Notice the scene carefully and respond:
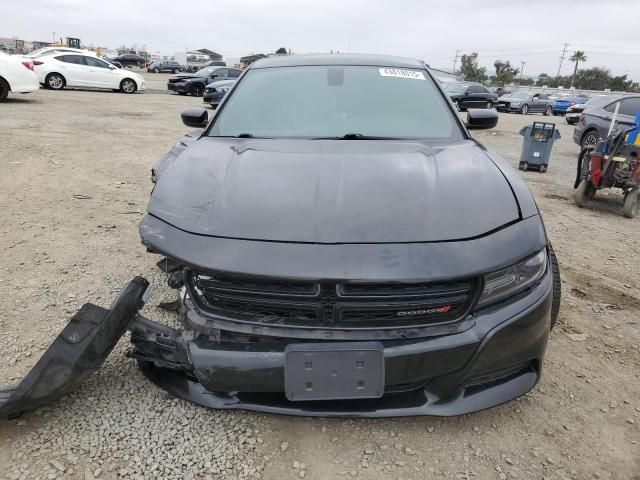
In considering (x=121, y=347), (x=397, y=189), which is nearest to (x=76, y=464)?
(x=121, y=347)

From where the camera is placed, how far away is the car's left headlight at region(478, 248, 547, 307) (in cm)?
167

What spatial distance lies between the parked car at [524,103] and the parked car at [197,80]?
1430cm

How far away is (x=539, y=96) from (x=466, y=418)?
27.6 meters

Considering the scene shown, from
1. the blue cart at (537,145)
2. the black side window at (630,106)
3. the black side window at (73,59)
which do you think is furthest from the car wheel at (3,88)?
the black side window at (630,106)

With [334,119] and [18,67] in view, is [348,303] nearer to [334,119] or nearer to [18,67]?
[334,119]

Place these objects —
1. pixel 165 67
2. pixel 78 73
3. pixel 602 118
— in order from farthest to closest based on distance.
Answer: pixel 165 67 < pixel 78 73 < pixel 602 118

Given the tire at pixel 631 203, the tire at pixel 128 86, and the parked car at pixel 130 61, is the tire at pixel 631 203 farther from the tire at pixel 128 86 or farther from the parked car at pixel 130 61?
the parked car at pixel 130 61

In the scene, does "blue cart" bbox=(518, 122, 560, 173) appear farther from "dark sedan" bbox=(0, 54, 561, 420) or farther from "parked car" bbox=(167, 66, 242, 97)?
"parked car" bbox=(167, 66, 242, 97)

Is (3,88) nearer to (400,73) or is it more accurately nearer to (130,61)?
(400,73)

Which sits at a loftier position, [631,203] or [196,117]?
[196,117]

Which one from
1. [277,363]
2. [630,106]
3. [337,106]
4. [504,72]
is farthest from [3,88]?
[504,72]

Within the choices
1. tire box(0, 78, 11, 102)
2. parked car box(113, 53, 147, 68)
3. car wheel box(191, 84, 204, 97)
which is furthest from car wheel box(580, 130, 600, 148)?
parked car box(113, 53, 147, 68)

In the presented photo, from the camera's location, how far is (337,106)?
275 centimetres

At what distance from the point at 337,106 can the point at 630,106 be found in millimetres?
7996
